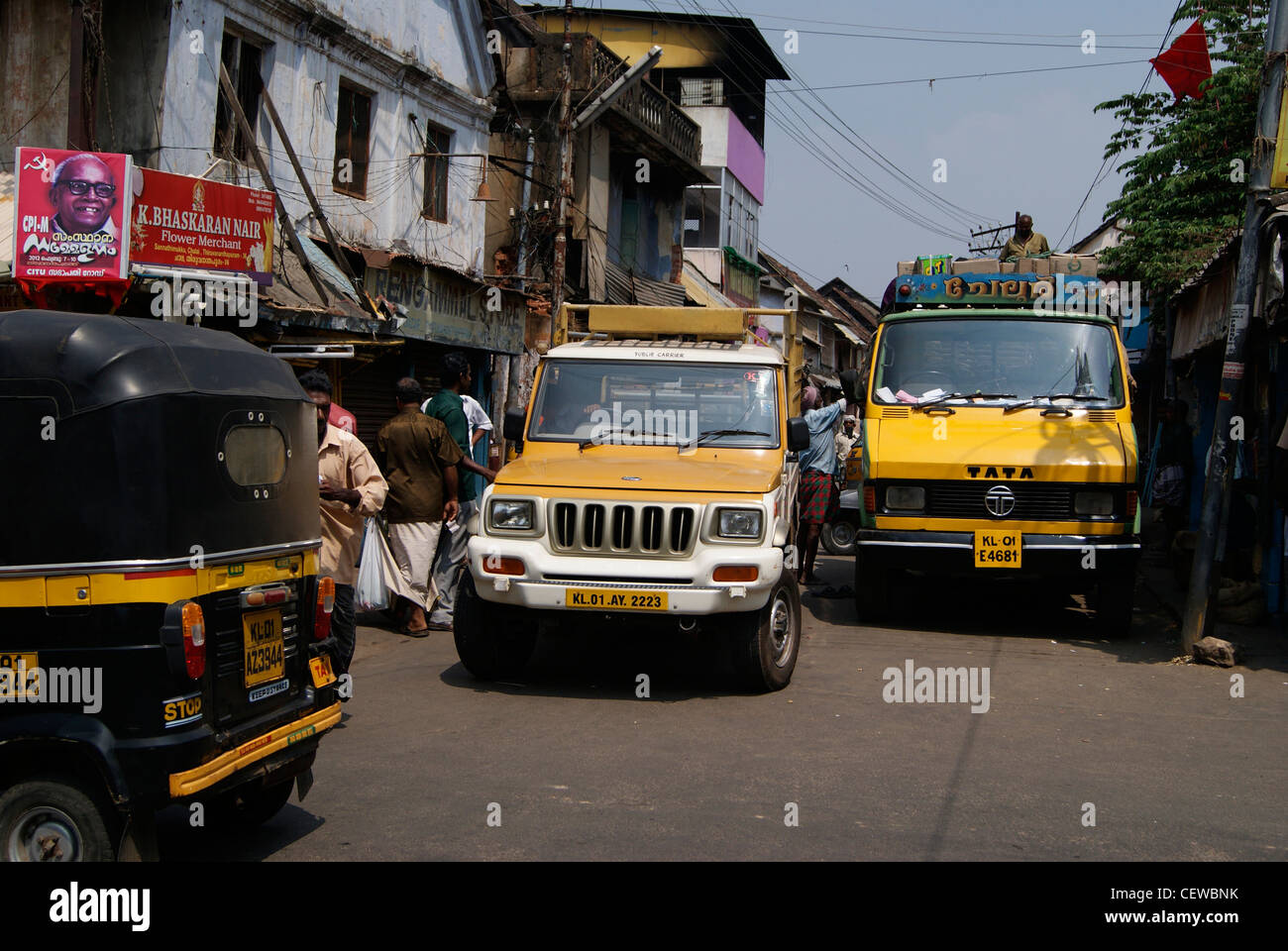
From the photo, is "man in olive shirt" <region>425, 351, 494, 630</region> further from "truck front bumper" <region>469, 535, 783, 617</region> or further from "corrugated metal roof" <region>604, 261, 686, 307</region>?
"corrugated metal roof" <region>604, 261, 686, 307</region>

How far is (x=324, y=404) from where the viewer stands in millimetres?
7203

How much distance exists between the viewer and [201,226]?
11.3m

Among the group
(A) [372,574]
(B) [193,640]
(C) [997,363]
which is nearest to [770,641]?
(A) [372,574]

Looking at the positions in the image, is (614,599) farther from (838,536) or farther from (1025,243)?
(838,536)

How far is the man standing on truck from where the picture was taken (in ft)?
40.6

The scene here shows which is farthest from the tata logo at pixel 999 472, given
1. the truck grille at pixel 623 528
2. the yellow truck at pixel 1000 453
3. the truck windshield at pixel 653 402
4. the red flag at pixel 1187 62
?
the red flag at pixel 1187 62

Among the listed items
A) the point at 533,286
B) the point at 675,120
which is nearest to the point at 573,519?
the point at 533,286

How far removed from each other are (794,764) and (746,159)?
3533 cm

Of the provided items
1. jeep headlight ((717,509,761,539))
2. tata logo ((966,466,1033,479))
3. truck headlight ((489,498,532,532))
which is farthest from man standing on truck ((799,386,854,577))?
truck headlight ((489,498,532,532))

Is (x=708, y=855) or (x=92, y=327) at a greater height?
(x=92, y=327)

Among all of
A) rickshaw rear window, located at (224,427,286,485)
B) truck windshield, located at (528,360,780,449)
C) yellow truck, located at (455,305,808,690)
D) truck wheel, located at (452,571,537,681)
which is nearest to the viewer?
rickshaw rear window, located at (224,427,286,485)

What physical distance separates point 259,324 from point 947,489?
6821mm

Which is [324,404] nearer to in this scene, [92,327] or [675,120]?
[92,327]

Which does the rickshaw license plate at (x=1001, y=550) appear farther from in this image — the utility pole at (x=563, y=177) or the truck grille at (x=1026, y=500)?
the utility pole at (x=563, y=177)
